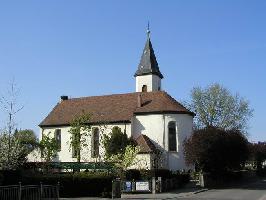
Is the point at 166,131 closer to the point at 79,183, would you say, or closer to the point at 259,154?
the point at 79,183

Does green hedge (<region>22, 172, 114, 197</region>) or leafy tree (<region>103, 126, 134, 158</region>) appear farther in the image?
leafy tree (<region>103, 126, 134, 158</region>)

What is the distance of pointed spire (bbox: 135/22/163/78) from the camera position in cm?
6569

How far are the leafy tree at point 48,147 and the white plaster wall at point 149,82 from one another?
15.0 meters

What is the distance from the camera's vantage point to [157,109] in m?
54.2

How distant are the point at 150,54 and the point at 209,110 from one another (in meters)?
12.3

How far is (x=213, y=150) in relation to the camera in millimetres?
44156

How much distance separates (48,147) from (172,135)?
16.0 m

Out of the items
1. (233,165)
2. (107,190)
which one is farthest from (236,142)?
(107,190)

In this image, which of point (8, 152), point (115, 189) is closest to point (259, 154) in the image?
point (8, 152)

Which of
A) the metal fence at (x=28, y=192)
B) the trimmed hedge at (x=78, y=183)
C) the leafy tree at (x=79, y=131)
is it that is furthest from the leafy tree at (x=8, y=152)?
the leafy tree at (x=79, y=131)

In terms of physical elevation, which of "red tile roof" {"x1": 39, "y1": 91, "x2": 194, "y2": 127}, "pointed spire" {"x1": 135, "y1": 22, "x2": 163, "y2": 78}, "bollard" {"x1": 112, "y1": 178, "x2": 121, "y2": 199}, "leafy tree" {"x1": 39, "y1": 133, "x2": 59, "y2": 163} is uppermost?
"pointed spire" {"x1": 135, "y1": 22, "x2": 163, "y2": 78}

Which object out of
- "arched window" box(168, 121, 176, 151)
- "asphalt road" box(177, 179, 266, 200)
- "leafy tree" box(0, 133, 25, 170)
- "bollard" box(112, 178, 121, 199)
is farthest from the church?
"bollard" box(112, 178, 121, 199)

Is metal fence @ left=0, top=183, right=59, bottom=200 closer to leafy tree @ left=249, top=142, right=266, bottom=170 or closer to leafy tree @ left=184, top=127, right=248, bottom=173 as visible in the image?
leafy tree @ left=184, top=127, right=248, bottom=173

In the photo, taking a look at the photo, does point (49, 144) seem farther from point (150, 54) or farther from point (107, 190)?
point (107, 190)
